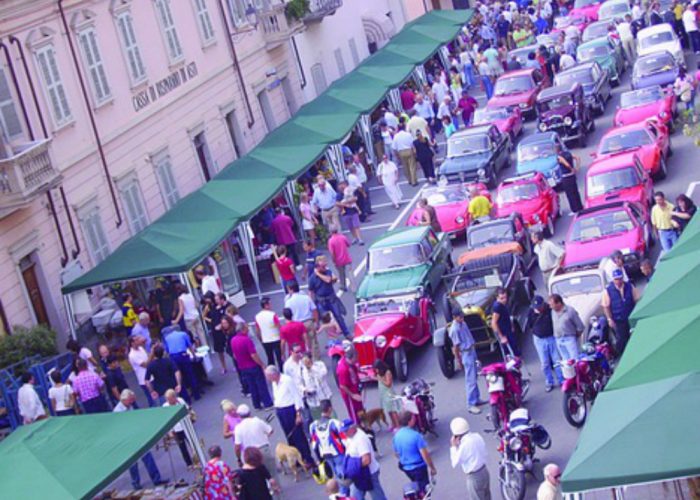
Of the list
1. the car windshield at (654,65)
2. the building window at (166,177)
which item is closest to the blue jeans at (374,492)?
the building window at (166,177)

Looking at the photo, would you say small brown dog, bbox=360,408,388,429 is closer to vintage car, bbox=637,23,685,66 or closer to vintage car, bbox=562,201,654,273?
vintage car, bbox=562,201,654,273

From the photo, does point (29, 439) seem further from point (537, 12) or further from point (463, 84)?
point (537, 12)

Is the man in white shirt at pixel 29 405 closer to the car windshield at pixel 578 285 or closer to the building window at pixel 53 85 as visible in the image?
the building window at pixel 53 85

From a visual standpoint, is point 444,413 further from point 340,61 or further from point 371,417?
point 340,61

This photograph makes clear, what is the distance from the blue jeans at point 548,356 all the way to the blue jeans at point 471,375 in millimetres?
976

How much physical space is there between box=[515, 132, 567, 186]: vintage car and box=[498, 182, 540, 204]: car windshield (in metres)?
1.60

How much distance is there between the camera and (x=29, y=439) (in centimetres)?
1669

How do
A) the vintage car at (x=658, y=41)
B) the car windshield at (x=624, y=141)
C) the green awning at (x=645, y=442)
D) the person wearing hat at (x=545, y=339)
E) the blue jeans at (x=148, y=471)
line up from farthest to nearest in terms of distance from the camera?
the vintage car at (x=658, y=41) < the car windshield at (x=624, y=141) < the person wearing hat at (x=545, y=339) < the blue jeans at (x=148, y=471) < the green awning at (x=645, y=442)

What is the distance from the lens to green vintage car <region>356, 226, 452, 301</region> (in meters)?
24.1

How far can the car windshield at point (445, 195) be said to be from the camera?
30.2 metres

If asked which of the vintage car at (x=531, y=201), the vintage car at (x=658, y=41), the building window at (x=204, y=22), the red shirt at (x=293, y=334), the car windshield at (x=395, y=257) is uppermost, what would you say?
the building window at (x=204, y=22)

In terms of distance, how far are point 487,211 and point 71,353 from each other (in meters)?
9.32

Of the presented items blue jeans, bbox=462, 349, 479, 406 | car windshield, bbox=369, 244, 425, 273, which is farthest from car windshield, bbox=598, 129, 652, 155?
blue jeans, bbox=462, 349, 479, 406

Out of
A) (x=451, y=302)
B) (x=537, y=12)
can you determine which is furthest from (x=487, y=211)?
(x=537, y=12)
